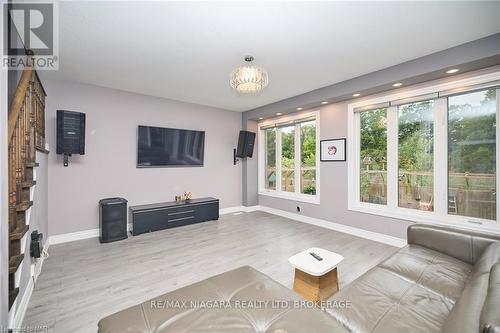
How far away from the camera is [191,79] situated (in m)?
3.48

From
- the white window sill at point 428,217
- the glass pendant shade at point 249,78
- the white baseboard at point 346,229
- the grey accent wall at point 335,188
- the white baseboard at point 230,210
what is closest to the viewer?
the glass pendant shade at point 249,78

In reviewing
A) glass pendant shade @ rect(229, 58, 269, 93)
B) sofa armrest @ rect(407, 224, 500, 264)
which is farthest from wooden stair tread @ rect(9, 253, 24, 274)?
sofa armrest @ rect(407, 224, 500, 264)

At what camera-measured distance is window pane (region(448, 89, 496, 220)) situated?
9.09 feet

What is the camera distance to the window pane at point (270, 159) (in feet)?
18.7

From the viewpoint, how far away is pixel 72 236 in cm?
358

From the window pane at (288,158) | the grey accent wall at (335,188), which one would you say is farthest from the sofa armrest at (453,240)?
the window pane at (288,158)

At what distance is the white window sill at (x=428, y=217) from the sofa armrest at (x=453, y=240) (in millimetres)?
1030

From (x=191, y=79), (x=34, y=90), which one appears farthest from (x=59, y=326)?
(x=191, y=79)

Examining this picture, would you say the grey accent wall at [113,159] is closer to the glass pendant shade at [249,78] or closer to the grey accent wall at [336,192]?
the grey accent wall at [336,192]

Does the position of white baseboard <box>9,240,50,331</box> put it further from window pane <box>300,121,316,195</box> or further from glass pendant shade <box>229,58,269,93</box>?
window pane <box>300,121,316,195</box>

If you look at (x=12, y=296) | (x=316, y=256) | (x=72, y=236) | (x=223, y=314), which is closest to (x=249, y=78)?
(x=316, y=256)

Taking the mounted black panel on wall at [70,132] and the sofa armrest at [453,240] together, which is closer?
the sofa armrest at [453,240]

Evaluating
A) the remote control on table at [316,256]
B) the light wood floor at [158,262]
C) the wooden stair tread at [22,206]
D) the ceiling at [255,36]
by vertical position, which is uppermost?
the ceiling at [255,36]

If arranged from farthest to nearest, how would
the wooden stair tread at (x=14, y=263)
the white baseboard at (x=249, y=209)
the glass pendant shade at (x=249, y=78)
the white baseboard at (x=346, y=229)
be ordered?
the white baseboard at (x=249, y=209)
the white baseboard at (x=346, y=229)
the glass pendant shade at (x=249, y=78)
the wooden stair tread at (x=14, y=263)
